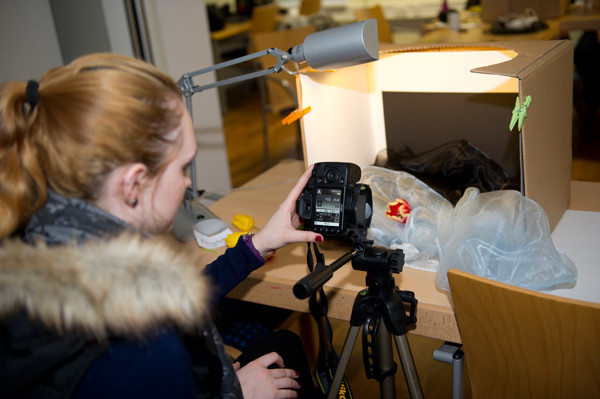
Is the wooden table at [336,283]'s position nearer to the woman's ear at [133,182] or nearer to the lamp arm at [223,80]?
the lamp arm at [223,80]

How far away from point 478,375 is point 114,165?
0.72 m

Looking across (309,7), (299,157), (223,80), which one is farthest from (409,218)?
(309,7)

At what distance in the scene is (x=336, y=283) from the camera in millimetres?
1157

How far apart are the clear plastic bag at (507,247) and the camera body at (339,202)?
0.20 meters

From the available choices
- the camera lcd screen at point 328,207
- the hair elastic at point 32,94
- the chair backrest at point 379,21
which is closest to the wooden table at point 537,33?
the chair backrest at point 379,21

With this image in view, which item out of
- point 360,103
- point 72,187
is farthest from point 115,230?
point 360,103

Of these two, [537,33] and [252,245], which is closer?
[252,245]

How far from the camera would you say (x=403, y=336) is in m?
1.01

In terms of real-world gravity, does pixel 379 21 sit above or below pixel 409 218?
above

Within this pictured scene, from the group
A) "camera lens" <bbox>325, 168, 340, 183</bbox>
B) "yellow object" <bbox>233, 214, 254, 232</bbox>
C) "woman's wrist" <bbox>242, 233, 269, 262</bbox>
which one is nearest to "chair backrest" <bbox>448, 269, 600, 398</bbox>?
"camera lens" <bbox>325, 168, 340, 183</bbox>

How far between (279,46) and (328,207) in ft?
6.97

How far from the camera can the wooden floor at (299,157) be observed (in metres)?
1.69

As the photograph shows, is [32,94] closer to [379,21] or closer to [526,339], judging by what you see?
[526,339]

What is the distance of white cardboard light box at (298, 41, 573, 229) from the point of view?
1143mm
